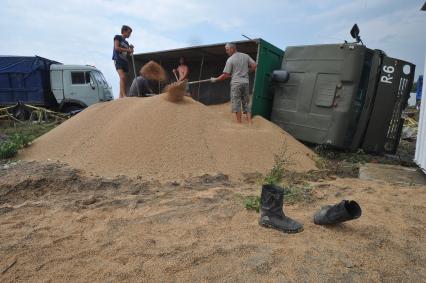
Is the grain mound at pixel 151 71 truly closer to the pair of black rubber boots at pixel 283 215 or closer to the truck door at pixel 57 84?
the pair of black rubber boots at pixel 283 215

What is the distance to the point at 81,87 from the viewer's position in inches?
555

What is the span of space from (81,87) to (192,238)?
42.7ft

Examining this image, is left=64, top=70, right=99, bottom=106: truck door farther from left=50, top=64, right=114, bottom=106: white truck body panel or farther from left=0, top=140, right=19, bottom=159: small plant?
left=0, top=140, right=19, bottom=159: small plant

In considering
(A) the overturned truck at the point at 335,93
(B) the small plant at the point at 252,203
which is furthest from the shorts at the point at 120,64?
(B) the small plant at the point at 252,203

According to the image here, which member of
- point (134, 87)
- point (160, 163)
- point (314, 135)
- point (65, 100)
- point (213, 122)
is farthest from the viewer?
point (65, 100)

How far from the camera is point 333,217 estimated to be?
272 cm

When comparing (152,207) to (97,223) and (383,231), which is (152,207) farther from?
(383,231)

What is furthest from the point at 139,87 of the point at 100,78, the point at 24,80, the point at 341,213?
the point at 24,80

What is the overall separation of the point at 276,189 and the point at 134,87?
18.7 ft

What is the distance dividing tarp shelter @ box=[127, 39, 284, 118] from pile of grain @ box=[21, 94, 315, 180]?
0.97 metres

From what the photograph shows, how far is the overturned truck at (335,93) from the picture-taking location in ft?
19.5

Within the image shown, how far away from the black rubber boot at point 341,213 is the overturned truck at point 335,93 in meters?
3.60

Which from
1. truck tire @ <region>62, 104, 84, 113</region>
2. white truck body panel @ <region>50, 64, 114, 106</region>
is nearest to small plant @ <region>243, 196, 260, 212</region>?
white truck body panel @ <region>50, 64, 114, 106</region>

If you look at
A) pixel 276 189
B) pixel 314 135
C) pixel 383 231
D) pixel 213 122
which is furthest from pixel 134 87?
pixel 383 231
